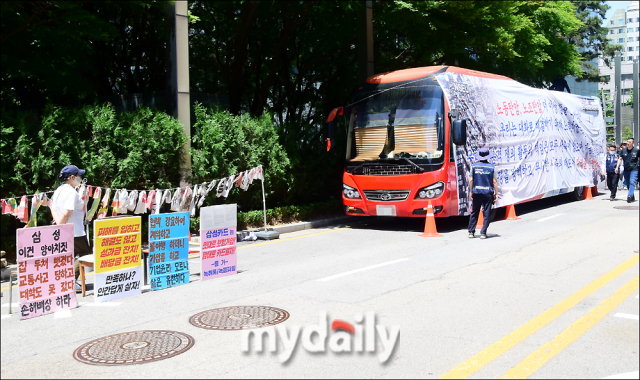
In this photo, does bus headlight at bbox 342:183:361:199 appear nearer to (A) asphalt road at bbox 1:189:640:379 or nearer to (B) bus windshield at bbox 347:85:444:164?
(B) bus windshield at bbox 347:85:444:164

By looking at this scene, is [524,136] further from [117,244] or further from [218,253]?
[117,244]

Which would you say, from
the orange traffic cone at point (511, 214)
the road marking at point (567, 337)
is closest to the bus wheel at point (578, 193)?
the orange traffic cone at point (511, 214)

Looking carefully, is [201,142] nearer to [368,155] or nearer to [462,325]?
[368,155]

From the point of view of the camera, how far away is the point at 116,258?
7.48m

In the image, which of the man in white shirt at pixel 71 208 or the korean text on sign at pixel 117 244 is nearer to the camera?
the korean text on sign at pixel 117 244

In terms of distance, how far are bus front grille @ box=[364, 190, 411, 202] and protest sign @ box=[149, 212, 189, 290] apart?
588 cm

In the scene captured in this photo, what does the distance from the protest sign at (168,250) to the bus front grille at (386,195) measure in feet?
19.3

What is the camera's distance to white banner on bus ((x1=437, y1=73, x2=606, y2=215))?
13477 millimetres

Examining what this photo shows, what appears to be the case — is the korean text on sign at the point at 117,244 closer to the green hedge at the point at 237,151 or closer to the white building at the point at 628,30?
the green hedge at the point at 237,151

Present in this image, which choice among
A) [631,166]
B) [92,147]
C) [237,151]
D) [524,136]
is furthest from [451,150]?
[631,166]

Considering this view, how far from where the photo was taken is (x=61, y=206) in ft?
24.5

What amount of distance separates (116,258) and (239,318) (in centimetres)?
233

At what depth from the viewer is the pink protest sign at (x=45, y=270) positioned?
256 inches

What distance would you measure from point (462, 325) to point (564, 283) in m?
2.52
